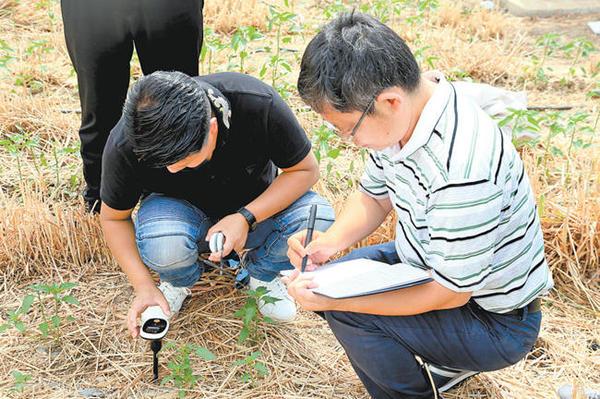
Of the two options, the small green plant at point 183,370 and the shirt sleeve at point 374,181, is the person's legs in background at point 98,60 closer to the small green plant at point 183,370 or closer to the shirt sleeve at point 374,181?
the small green plant at point 183,370

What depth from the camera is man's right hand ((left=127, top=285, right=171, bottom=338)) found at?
2346mm

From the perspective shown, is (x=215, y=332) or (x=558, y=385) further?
(x=215, y=332)

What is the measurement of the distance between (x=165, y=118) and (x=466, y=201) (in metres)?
0.86

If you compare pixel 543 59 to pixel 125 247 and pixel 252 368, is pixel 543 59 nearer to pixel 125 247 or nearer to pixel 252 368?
pixel 252 368

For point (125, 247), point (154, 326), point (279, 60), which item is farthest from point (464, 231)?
point (279, 60)

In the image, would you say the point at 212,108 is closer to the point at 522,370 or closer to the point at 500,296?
the point at 500,296

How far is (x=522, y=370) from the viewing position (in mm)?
2494

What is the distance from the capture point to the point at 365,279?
2.00 meters

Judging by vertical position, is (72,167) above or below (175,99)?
below

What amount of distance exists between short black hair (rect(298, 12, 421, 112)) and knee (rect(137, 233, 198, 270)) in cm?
98

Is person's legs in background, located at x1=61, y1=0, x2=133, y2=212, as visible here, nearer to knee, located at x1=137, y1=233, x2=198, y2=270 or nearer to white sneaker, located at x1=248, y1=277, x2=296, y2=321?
knee, located at x1=137, y1=233, x2=198, y2=270

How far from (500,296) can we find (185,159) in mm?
998

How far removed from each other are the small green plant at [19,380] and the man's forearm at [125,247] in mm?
457

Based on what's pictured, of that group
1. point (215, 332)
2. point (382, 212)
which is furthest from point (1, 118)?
point (382, 212)
